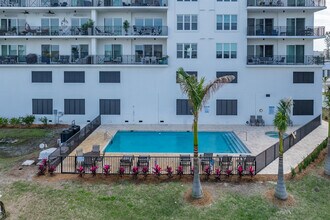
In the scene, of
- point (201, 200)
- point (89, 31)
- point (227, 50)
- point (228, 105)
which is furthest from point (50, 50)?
point (201, 200)

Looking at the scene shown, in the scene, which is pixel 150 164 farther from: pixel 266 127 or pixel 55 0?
pixel 55 0

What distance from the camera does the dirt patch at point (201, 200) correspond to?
584 inches

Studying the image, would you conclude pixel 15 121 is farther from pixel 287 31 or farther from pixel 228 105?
pixel 287 31

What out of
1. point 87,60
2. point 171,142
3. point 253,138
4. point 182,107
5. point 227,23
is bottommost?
point 171,142

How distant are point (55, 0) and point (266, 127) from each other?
23937 mm

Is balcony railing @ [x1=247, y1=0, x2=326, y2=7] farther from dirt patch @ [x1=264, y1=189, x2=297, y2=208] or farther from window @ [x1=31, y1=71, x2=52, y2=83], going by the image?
dirt patch @ [x1=264, y1=189, x2=297, y2=208]

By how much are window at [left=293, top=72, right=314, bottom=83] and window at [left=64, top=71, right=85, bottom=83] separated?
→ 20462mm

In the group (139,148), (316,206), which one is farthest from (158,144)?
(316,206)

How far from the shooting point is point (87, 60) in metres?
31.8

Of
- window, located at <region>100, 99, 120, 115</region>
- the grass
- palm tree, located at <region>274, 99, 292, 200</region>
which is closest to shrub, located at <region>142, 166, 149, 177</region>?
palm tree, located at <region>274, 99, 292, 200</region>

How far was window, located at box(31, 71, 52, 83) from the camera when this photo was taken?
32406mm

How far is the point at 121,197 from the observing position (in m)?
15.4

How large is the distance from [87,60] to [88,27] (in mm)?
3244

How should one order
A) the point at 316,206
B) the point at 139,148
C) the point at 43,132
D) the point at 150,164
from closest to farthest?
the point at 316,206
the point at 150,164
the point at 139,148
the point at 43,132
